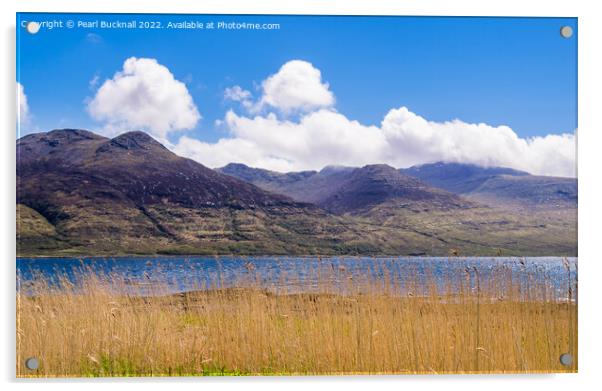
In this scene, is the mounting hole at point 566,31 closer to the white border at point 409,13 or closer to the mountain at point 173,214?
the white border at point 409,13

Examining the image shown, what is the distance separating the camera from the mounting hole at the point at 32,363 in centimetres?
530

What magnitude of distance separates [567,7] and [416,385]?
4050mm

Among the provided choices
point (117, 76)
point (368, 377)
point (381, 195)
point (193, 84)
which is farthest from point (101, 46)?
point (381, 195)

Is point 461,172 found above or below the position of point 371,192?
above

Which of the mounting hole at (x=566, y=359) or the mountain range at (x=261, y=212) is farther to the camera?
the mountain range at (x=261, y=212)

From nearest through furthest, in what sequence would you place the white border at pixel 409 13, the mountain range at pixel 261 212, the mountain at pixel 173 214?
the white border at pixel 409 13
the mountain at pixel 173 214
the mountain range at pixel 261 212

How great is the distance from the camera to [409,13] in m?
5.79

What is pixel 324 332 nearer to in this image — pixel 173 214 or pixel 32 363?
pixel 32 363

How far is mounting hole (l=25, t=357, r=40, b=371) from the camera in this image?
5297 mm

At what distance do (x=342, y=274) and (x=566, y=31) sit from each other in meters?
3.39

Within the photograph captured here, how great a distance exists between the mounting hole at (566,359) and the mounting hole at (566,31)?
10.5 ft

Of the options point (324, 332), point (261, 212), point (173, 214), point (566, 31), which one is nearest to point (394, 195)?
point (261, 212)

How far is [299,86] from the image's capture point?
23.0 ft

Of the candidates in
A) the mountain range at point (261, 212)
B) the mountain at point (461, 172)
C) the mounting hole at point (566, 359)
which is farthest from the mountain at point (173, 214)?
the mounting hole at point (566, 359)
